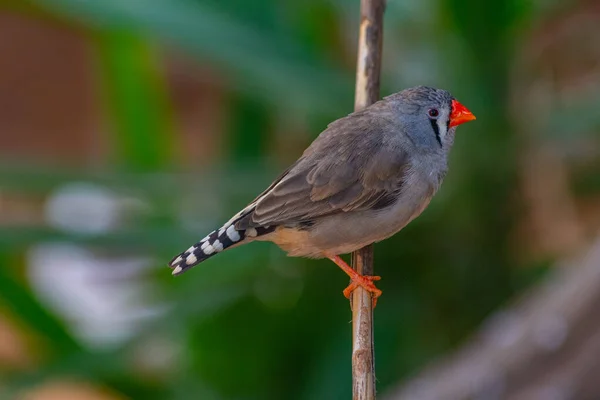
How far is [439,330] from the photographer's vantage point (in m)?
3.53

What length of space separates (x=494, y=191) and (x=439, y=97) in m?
0.89

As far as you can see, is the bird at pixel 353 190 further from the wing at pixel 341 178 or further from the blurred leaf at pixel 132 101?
the blurred leaf at pixel 132 101

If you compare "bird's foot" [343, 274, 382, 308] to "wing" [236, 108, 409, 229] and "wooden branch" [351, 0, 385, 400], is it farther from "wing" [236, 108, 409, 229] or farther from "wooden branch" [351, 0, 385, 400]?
"wing" [236, 108, 409, 229]

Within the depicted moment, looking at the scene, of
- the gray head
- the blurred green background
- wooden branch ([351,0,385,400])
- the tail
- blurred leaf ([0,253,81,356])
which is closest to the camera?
the tail

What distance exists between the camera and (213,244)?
2.24m

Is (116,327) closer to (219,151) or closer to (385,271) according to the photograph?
(219,151)

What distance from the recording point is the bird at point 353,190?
238 centimetres

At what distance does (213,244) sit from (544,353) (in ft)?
3.93

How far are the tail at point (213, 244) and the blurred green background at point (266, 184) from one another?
101cm

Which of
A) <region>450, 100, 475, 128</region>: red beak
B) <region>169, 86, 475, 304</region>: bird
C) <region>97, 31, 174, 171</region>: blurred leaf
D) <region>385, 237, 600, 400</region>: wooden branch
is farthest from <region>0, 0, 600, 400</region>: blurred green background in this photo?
<region>169, 86, 475, 304</region>: bird

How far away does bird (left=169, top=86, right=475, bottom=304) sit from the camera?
238 cm

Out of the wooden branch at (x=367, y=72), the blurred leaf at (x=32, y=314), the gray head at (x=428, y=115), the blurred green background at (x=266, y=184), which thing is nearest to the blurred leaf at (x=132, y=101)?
the blurred green background at (x=266, y=184)

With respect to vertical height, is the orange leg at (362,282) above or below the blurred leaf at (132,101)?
below

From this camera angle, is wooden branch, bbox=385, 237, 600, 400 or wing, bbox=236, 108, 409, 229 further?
wooden branch, bbox=385, 237, 600, 400
